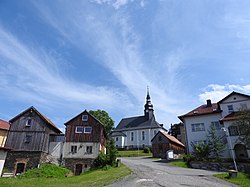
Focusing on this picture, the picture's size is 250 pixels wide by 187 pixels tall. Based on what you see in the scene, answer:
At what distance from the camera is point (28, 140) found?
30.1 m

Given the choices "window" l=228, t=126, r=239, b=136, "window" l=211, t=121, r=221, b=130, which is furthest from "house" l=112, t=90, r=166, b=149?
"window" l=228, t=126, r=239, b=136

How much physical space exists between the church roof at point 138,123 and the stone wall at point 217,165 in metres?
37.1

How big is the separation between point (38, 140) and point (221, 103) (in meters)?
31.2

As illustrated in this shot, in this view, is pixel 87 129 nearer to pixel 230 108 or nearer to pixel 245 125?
pixel 245 125

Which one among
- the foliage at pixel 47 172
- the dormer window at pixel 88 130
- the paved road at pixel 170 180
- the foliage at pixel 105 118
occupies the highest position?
the foliage at pixel 105 118

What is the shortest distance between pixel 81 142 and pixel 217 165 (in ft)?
67.9

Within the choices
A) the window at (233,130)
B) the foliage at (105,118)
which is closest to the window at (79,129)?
the foliage at (105,118)

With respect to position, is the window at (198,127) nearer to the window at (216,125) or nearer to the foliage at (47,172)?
the window at (216,125)

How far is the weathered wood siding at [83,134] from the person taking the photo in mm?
31087

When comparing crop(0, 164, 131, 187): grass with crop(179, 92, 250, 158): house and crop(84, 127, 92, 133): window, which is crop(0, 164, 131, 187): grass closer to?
crop(84, 127, 92, 133): window

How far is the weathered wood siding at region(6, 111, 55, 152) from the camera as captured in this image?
29.6 meters

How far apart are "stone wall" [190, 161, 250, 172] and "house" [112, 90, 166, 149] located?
3571 cm

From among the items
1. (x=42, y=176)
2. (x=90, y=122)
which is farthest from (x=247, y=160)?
(x=42, y=176)

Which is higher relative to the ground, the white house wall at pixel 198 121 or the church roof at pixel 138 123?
the church roof at pixel 138 123
